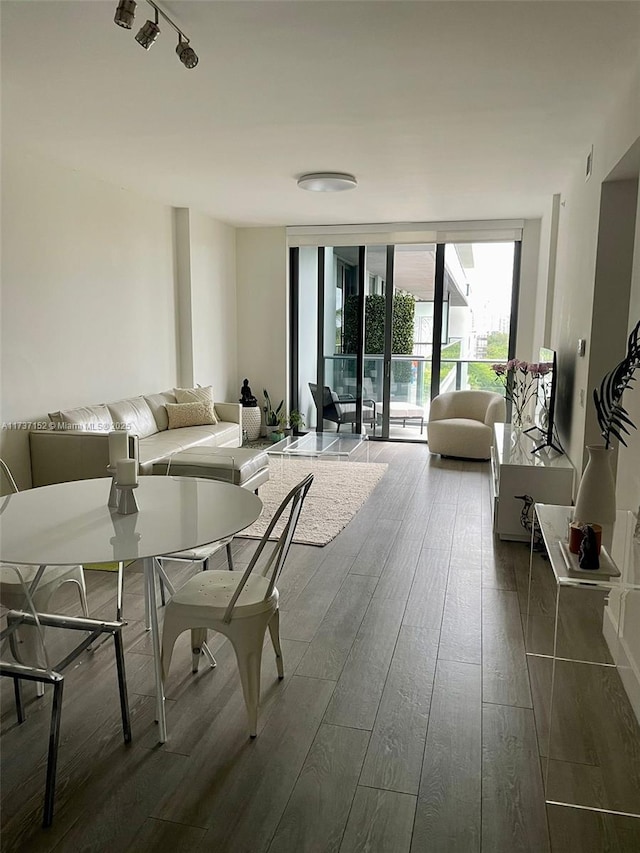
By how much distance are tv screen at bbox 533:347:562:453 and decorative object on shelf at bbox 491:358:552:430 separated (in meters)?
0.03

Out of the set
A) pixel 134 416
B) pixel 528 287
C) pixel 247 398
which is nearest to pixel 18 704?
pixel 134 416

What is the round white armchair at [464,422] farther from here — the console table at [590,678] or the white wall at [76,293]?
the console table at [590,678]

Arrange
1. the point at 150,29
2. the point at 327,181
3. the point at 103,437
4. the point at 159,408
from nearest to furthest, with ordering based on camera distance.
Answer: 1. the point at 150,29
2. the point at 103,437
3. the point at 327,181
4. the point at 159,408

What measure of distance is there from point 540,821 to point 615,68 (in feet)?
10.1

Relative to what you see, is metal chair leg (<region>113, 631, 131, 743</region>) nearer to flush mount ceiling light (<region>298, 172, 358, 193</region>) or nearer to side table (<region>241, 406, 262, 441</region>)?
flush mount ceiling light (<region>298, 172, 358, 193</region>)

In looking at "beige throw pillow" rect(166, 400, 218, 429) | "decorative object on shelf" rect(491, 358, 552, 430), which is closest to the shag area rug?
"beige throw pillow" rect(166, 400, 218, 429)

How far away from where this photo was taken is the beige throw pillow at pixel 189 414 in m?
5.93

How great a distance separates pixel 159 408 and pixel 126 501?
147 inches

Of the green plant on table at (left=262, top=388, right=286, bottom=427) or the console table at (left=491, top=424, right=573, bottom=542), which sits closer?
the console table at (left=491, top=424, right=573, bottom=542)

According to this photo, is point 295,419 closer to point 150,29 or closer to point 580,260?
point 580,260

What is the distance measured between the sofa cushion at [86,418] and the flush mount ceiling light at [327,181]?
95.4 inches

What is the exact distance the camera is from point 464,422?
666 cm

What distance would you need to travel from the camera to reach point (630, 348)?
7.68ft

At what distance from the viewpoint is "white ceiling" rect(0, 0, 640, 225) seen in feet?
8.20
